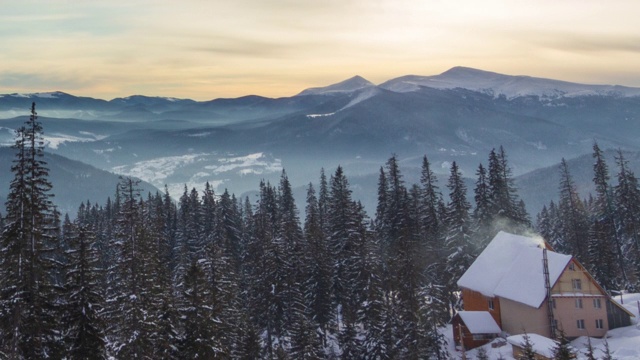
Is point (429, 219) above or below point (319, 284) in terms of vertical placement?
above

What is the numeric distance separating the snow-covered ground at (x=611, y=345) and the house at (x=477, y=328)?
1.05m

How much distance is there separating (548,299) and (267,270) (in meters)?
27.4

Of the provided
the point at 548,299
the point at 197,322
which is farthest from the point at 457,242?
the point at 197,322

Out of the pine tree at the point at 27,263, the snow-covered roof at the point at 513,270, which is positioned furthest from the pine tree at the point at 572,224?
the pine tree at the point at 27,263

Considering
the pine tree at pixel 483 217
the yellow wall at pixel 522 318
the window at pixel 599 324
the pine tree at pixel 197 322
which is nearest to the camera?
the pine tree at pixel 197 322

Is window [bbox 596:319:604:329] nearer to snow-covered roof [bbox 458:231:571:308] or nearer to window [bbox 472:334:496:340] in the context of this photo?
snow-covered roof [bbox 458:231:571:308]

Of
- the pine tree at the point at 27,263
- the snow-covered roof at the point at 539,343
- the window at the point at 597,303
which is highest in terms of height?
the pine tree at the point at 27,263

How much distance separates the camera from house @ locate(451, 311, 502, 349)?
54906 millimetres

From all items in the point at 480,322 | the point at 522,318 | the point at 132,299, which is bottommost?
the point at 480,322

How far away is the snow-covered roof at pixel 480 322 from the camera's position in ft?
180

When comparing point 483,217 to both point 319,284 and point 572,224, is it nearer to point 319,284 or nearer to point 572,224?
point 572,224

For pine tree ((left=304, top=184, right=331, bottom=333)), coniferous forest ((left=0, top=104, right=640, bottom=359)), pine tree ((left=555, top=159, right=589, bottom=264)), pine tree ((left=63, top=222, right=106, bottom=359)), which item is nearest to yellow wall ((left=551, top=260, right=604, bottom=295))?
coniferous forest ((left=0, top=104, right=640, bottom=359))

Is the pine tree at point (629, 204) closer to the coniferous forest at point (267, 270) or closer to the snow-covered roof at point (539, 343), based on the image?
the coniferous forest at point (267, 270)

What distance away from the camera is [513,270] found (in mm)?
56938
